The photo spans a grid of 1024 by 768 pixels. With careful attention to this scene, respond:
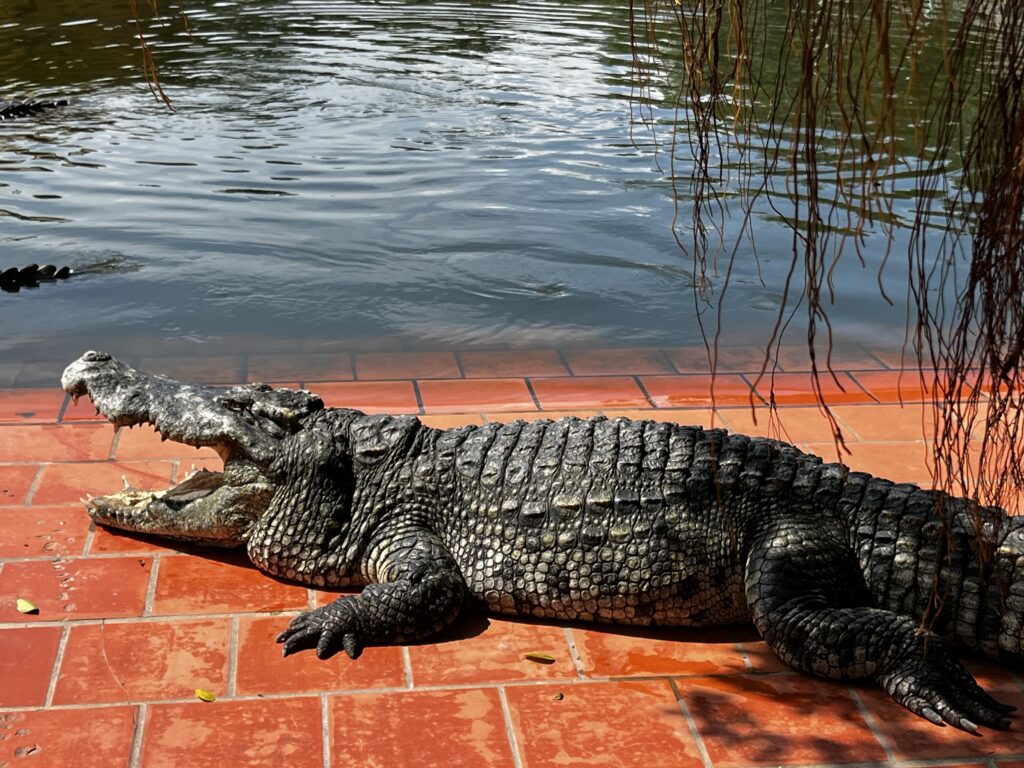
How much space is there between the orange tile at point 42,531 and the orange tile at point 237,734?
3.27 feet

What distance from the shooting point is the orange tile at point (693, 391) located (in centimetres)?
491

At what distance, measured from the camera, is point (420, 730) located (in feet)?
9.12

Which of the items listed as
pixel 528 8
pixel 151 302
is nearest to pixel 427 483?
pixel 151 302

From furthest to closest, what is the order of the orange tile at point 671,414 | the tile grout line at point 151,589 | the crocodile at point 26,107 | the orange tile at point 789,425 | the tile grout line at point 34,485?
the crocodile at point 26,107, the orange tile at point 671,414, the orange tile at point 789,425, the tile grout line at point 34,485, the tile grout line at point 151,589

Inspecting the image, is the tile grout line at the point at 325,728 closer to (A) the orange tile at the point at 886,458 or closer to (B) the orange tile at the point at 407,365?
(A) the orange tile at the point at 886,458

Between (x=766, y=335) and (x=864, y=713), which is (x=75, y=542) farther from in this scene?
(x=766, y=335)

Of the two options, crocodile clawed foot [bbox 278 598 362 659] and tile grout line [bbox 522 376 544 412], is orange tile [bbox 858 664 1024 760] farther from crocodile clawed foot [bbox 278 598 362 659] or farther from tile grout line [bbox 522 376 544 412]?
tile grout line [bbox 522 376 544 412]

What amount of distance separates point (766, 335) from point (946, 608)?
348 centimetres

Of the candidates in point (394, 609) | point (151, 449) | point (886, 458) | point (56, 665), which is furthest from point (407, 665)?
point (886, 458)

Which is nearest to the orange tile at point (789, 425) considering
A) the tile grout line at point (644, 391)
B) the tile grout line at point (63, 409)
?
the tile grout line at point (644, 391)

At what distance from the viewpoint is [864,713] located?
9.56ft

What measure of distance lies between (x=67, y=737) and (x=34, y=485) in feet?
5.02

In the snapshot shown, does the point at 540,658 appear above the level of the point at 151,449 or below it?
below

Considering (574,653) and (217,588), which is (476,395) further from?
(574,653)
